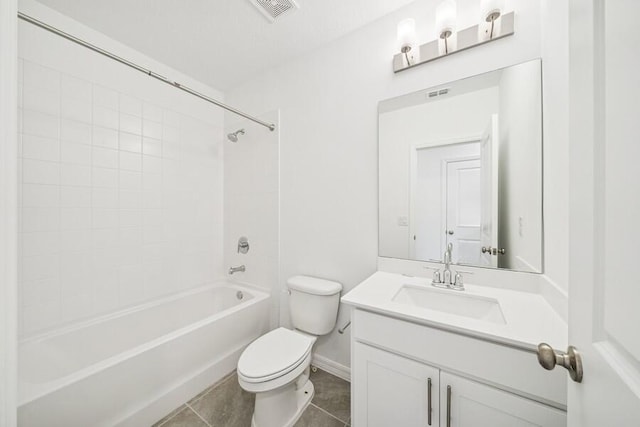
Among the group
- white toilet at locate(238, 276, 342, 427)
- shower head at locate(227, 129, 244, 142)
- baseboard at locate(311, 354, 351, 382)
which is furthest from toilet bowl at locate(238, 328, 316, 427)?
shower head at locate(227, 129, 244, 142)

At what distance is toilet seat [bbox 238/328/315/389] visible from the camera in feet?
3.70

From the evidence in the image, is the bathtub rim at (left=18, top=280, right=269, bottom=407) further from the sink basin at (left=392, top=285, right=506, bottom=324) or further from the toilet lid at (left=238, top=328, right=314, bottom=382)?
the sink basin at (left=392, top=285, right=506, bottom=324)

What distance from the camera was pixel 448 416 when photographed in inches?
33.6

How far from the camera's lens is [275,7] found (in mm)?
1381

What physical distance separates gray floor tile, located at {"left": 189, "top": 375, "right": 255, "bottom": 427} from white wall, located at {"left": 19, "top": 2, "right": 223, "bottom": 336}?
892 mm

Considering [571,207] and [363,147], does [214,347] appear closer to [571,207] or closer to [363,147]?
[363,147]

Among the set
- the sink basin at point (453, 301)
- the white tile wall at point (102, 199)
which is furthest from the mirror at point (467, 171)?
the white tile wall at point (102, 199)

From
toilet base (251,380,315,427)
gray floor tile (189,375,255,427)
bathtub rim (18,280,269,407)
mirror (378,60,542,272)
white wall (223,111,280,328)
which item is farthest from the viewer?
white wall (223,111,280,328)

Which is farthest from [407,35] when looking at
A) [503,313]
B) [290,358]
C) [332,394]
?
[332,394]

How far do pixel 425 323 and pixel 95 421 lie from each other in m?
1.57

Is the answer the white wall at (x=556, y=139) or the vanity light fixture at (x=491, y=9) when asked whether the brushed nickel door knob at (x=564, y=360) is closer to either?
the white wall at (x=556, y=139)

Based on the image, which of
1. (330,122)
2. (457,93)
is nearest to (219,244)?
(330,122)

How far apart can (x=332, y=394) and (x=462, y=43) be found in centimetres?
219

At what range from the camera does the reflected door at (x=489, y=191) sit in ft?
3.87
